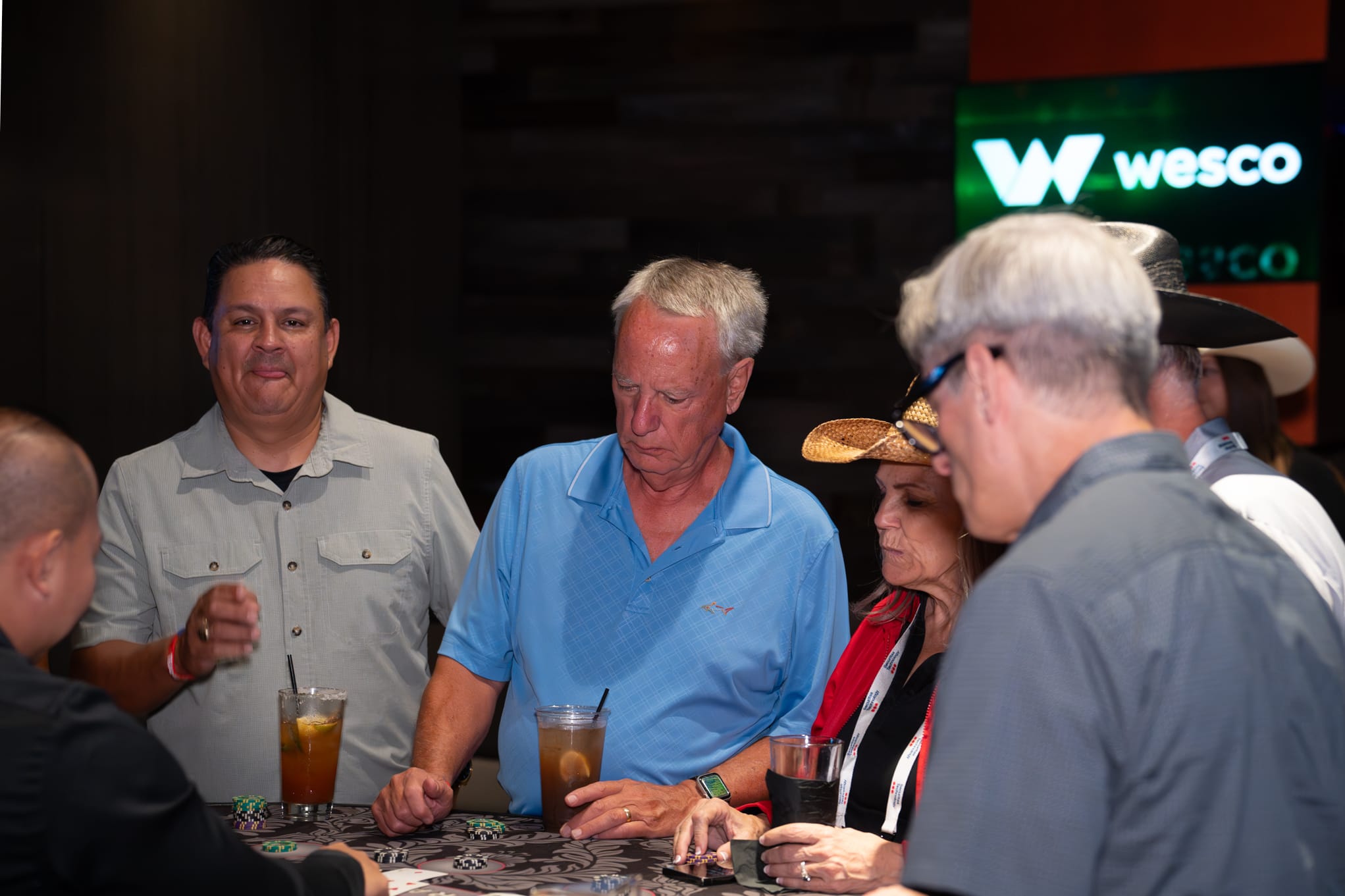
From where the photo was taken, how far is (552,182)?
18.2 feet

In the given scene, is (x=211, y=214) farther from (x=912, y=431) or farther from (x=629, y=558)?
(x=912, y=431)

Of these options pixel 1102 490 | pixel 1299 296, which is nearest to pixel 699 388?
pixel 1102 490

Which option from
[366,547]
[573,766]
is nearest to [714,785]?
[573,766]

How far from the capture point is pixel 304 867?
1486 mm

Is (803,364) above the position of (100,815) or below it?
above

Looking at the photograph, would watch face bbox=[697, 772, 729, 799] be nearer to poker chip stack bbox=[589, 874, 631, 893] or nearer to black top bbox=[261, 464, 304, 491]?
poker chip stack bbox=[589, 874, 631, 893]

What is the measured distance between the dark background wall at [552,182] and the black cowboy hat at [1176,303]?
2505mm

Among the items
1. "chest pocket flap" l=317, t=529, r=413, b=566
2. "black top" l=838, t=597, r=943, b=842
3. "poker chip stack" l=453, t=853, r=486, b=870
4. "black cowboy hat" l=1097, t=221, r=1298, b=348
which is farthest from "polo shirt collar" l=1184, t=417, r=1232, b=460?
"chest pocket flap" l=317, t=529, r=413, b=566

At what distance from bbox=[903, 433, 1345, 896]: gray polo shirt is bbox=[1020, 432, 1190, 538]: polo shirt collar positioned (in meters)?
0.03

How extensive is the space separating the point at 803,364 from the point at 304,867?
391cm

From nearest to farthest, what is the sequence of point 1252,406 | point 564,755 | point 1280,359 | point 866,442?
point 564,755, point 866,442, point 1252,406, point 1280,359

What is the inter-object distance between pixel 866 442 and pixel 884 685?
0.48 meters

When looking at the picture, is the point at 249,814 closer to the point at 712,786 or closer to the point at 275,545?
the point at 712,786

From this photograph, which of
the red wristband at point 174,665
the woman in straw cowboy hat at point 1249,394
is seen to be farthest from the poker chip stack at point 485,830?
the woman in straw cowboy hat at point 1249,394
